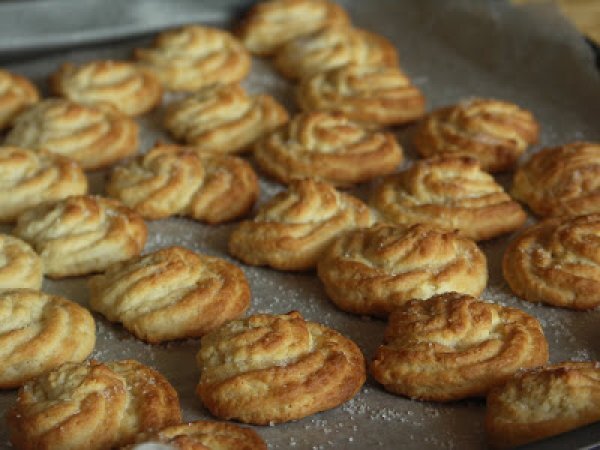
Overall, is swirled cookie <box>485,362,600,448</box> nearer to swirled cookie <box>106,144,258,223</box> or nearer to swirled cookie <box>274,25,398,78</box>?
swirled cookie <box>106,144,258,223</box>

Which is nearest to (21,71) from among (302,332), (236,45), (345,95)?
(236,45)

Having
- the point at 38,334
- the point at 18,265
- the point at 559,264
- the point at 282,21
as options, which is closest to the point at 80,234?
the point at 18,265

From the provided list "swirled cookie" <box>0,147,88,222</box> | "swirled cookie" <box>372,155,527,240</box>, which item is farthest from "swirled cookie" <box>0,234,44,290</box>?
"swirled cookie" <box>372,155,527,240</box>

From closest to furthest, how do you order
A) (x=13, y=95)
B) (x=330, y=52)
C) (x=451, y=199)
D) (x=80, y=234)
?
1. (x=80, y=234)
2. (x=451, y=199)
3. (x=13, y=95)
4. (x=330, y=52)

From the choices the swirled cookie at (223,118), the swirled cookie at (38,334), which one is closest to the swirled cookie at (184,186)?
the swirled cookie at (223,118)

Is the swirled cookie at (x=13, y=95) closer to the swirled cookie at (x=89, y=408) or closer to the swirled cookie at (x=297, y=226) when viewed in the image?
the swirled cookie at (x=297, y=226)

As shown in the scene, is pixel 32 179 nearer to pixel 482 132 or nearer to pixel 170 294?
pixel 170 294
